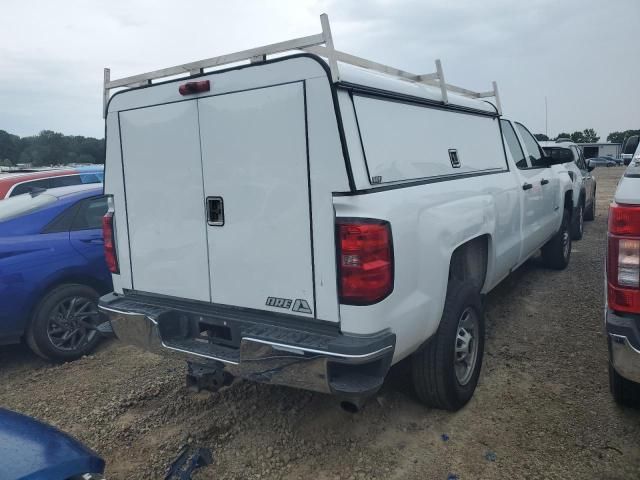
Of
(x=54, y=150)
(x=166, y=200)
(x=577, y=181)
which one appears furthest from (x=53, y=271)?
(x=54, y=150)

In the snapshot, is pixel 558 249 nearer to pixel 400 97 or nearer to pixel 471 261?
pixel 471 261

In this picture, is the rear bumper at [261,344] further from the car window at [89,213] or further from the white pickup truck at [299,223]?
the car window at [89,213]

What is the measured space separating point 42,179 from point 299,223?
21.8 feet

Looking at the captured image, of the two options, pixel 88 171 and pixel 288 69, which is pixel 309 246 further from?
pixel 88 171

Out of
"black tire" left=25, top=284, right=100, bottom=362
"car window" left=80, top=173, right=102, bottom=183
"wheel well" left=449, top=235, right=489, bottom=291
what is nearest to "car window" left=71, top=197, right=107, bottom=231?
"black tire" left=25, top=284, right=100, bottom=362

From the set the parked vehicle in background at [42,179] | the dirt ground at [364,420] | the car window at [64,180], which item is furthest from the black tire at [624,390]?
the car window at [64,180]

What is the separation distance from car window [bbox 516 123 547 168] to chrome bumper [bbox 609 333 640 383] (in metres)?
3.33

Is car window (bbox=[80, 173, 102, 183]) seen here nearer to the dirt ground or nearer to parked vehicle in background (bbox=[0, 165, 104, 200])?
parked vehicle in background (bbox=[0, 165, 104, 200])

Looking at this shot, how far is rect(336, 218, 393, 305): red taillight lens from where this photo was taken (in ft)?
8.26

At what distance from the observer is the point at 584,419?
10.6 feet

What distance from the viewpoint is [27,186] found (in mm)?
7473

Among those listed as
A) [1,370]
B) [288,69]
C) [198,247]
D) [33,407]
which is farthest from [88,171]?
[288,69]

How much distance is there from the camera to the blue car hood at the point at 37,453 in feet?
5.74

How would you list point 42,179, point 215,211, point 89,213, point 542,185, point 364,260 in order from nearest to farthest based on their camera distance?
point 364,260
point 215,211
point 89,213
point 542,185
point 42,179
